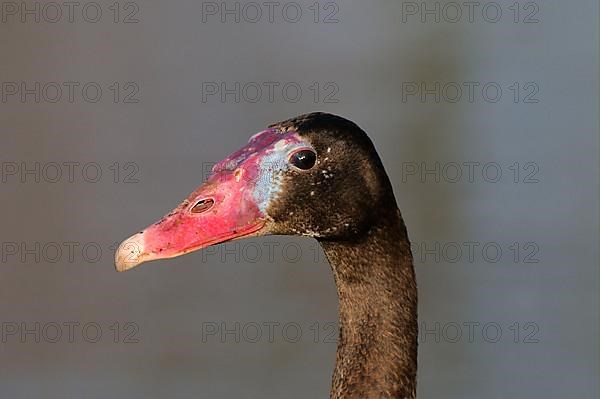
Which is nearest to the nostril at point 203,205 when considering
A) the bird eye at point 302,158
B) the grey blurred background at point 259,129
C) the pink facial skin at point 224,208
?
the pink facial skin at point 224,208

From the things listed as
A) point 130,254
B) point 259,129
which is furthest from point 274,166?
point 259,129

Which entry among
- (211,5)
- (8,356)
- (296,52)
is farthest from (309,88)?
(8,356)

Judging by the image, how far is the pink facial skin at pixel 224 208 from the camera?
1.35 m

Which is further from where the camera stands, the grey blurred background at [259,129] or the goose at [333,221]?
the grey blurred background at [259,129]

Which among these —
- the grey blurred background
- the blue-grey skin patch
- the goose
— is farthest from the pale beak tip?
the grey blurred background

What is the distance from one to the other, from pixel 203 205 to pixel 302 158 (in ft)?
0.49

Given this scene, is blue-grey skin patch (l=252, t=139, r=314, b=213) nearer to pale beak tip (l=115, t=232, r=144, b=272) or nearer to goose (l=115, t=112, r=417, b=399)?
goose (l=115, t=112, r=417, b=399)

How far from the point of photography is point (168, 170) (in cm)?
429

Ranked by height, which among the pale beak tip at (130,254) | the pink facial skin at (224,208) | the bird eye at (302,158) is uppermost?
the bird eye at (302,158)

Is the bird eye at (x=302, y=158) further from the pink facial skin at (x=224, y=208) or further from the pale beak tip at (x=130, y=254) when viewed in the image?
the pale beak tip at (x=130, y=254)

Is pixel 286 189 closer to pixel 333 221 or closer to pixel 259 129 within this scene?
pixel 333 221

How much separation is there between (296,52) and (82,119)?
967mm

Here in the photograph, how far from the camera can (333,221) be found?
1412 millimetres

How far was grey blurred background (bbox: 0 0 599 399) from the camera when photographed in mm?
3787
